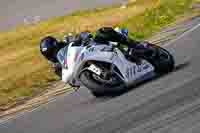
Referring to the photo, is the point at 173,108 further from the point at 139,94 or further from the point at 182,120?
the point at 139,94

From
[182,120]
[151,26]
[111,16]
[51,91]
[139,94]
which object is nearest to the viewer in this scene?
[182,120]

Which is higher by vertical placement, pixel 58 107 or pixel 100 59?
pixel 100 59

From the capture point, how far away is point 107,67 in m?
9.45

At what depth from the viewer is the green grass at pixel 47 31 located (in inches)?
504

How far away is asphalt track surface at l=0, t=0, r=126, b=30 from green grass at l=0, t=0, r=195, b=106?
30.9 inches

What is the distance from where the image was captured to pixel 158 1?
21.3 m

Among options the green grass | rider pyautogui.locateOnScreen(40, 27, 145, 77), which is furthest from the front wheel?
the green grass

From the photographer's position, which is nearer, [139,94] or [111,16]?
[139,94]

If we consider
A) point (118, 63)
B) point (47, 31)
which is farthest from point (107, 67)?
point (47, 31)

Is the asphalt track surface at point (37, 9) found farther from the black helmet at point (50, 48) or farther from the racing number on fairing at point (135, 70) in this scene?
the racing number on fairing at point (135, 70)

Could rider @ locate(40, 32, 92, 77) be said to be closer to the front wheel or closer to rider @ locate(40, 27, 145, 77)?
rider @ locate(40, 27, 145, 77)

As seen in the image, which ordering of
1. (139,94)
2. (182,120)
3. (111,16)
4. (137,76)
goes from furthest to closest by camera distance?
(111,16)
(137,76)
(139,94)
(182,120)

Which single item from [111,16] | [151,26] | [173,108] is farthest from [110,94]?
[111,16]

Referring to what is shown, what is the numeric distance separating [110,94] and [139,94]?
2.03 ft
